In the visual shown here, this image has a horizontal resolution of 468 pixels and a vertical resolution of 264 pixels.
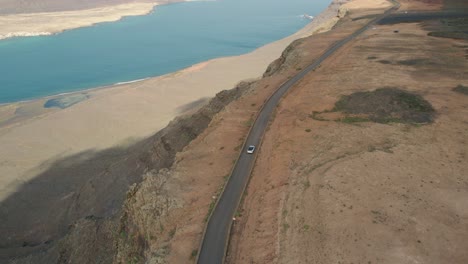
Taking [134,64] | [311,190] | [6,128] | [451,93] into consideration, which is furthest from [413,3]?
[6,128]

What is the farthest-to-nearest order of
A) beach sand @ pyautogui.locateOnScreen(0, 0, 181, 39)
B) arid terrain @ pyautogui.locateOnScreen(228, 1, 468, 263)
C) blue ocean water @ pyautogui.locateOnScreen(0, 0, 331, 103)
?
beach sand @ pyautogui.locateOnScreen(0, 0, 181, 39) → blue ocean water @ pyautogui.locateOnScreen(0, 0, 331, 103) → arid terrain @ pyautogui.locateOnScreen(228, 1, 468, 263)

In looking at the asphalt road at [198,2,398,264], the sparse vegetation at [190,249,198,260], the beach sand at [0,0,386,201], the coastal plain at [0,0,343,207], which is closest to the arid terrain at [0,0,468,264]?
the sparse vegetation at [190,249,198,260]

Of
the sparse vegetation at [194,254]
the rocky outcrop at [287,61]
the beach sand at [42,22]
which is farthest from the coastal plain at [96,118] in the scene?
the beach sand at [42,22]

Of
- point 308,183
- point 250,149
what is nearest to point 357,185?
point 308,183

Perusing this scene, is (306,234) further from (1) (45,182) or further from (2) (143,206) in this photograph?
(1) (45,182)

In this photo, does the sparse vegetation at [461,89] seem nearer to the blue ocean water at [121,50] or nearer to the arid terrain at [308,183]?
the arid terrain at [308,183]

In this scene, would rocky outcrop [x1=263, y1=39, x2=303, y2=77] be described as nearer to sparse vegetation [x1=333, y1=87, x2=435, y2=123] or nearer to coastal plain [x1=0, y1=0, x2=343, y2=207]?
sparse vegetation [x1=333, y1=87, x2=435, y2=123]
